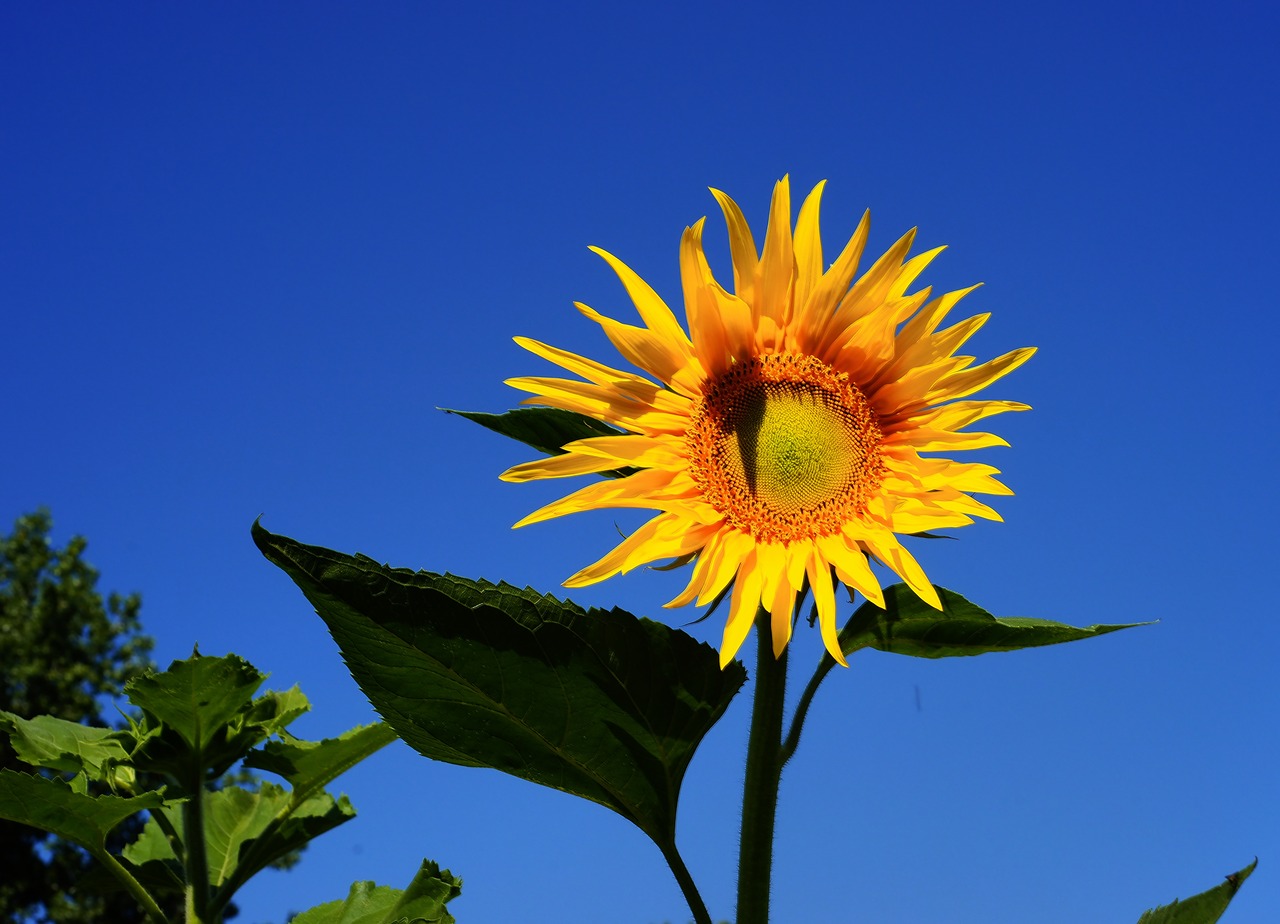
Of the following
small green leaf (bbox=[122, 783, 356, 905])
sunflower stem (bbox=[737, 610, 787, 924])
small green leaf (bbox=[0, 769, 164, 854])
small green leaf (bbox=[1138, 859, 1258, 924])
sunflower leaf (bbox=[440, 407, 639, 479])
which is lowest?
small green leaf (bbox=[1138, 859, 1258, 924])

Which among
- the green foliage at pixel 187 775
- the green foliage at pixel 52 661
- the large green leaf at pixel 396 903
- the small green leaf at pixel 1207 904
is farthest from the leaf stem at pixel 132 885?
the green foliage at pixel 52 661

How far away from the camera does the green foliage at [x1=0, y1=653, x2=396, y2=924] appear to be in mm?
2359

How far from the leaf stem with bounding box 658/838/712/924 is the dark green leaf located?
0.74 meters

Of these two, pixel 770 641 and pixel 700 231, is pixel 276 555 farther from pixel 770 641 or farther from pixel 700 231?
pixel 700 231

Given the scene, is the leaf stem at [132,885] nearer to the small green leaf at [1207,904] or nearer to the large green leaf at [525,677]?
the large green leaf at [525,677]

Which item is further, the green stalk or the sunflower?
the green stalk

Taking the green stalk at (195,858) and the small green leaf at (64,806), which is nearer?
the small green leaf at (64,806)

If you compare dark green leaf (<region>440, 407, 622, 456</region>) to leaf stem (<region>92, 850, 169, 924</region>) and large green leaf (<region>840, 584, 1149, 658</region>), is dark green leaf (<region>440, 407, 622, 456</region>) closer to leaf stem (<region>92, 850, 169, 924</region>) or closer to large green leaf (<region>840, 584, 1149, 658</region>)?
large green leaf (<region>840, 584, 1149, 658</region>)

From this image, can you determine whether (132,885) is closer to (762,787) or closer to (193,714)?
(193,714)

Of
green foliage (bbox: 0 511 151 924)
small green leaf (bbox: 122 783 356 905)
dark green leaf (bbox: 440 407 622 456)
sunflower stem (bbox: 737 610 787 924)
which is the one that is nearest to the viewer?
sunflower stem (bbox: 737 610 787 924)

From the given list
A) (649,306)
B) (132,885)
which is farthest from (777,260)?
(132,885)

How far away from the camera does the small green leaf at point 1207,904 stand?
1841mm

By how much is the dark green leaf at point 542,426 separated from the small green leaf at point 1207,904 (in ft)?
4.16

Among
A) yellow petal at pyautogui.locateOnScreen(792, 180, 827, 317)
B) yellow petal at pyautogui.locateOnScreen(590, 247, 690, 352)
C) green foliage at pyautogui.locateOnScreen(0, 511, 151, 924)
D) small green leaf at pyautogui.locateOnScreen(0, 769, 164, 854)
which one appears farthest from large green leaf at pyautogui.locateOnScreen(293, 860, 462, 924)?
green foliage at pyautogui.locateOnScreen(0, 511, 151, 924)
